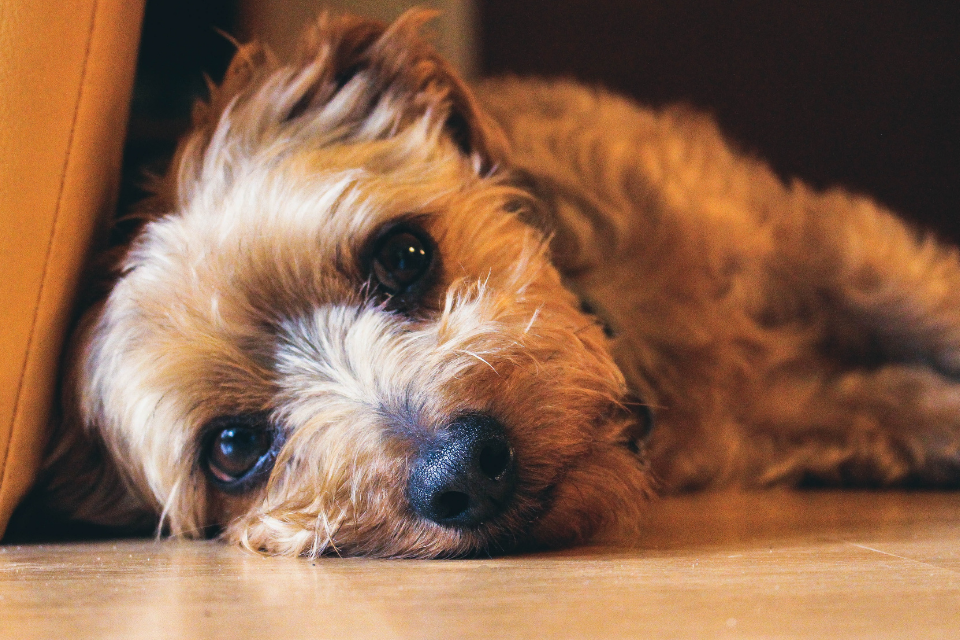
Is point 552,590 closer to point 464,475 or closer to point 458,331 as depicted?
point 464,475

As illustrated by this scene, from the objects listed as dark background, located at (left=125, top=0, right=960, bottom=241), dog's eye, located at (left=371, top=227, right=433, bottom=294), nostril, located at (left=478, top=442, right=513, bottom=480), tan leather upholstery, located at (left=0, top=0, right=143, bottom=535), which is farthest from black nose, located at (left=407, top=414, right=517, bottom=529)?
dark background, located at (left=125, top=0, right=960, bottom=241)

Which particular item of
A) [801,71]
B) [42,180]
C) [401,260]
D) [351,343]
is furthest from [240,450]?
[801,71]

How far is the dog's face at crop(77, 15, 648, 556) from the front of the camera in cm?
123

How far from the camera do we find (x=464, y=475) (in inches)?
45.4

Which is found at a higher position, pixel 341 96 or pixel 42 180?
pixel 341 96

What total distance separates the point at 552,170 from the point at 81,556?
1.34m

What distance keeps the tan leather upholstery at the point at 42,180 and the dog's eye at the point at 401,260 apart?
0.53 meters

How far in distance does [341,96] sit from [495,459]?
0.91 m

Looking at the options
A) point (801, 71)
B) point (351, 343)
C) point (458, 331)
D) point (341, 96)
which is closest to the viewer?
point (458, 331)

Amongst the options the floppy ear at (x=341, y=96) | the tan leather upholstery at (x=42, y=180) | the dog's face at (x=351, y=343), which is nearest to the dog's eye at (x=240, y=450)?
the dog's face at (x=351, y=343)

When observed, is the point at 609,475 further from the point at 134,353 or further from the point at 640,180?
the point at 640,180

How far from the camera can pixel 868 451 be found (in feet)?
6.63

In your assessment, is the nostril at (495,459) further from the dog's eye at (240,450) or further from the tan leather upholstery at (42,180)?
the tan leather upholstery at (42,180)

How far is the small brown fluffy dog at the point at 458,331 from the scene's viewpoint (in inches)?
50.3
